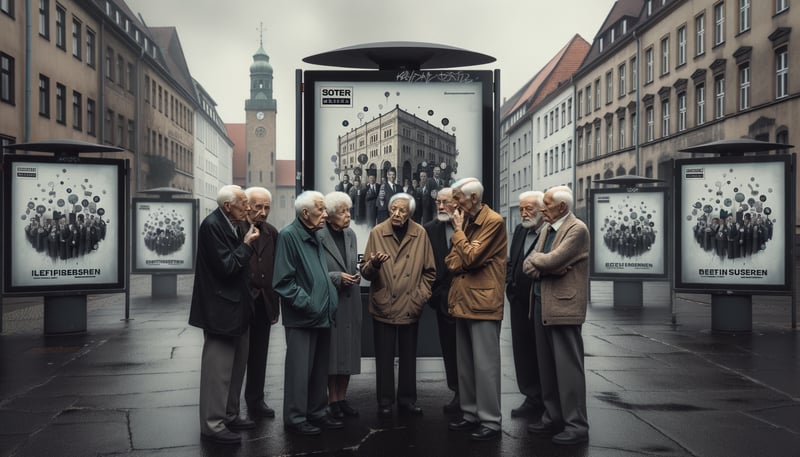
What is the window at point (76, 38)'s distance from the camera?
3725 cm

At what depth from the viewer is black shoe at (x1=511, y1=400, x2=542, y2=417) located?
7.22m

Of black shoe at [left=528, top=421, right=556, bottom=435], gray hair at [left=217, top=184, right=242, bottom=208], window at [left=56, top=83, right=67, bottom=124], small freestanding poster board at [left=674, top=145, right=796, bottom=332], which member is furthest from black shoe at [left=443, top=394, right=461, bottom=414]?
window at [left=56, top=83, right=67, bottom=124]

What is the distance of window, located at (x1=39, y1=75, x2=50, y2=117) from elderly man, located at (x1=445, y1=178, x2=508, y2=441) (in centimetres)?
2939

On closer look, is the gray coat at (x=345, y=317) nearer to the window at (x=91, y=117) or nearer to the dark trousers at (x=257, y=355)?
the dark trousers at (x=257, y=355)

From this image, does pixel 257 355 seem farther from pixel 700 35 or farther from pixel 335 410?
pixel 700 35

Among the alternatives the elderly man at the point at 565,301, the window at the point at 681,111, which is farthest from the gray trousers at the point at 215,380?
the window at the point at 681,111

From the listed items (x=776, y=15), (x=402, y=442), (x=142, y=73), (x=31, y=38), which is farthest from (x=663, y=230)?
(x=142, y=73)

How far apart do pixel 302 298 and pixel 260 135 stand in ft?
365

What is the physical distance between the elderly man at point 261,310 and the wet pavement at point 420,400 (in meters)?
0.34

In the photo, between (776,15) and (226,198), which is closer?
(226,198)

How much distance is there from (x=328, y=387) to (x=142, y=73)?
1854 inches

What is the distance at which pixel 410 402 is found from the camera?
7.34m

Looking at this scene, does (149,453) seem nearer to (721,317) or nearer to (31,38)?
(721,317)

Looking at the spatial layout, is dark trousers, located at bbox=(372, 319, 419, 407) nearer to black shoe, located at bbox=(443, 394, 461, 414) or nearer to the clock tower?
black shoe, located at bbox=(443, 394, 461, 414)
